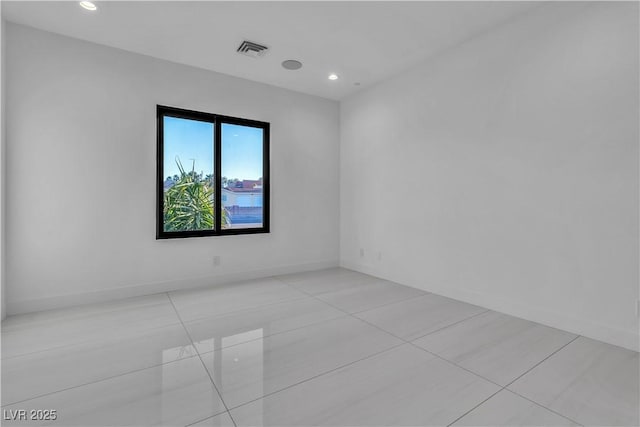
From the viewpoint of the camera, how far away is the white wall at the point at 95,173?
288 centimetres

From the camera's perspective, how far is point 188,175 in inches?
150

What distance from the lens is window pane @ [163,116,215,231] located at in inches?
145

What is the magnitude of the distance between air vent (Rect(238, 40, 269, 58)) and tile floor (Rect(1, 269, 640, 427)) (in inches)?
107

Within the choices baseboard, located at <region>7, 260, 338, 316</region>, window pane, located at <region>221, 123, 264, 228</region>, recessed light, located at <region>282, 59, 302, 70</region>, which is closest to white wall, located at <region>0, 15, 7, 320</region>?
baseboard, located at <region>7, 260, 338, 316</region>

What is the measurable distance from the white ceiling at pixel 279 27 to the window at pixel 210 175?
2.47ft

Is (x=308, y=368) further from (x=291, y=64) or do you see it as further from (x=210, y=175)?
(x=291, y=64)

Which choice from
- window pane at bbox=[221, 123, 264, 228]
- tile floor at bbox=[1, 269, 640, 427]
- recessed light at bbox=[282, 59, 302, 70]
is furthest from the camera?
window pane at bbox=[221, 123, 264, 228]

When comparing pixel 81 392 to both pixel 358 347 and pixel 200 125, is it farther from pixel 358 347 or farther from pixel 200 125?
pixel 200 125

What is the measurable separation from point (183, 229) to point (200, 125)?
1.34 m

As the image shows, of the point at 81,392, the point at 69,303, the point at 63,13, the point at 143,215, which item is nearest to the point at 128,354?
the point at 81,392

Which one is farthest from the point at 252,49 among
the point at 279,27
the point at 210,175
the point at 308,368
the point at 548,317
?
the point at 548,317

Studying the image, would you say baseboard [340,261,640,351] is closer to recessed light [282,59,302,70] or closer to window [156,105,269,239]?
window [156,105,269,239]

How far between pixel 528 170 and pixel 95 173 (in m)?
4.23

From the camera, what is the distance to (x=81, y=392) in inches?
65.9
